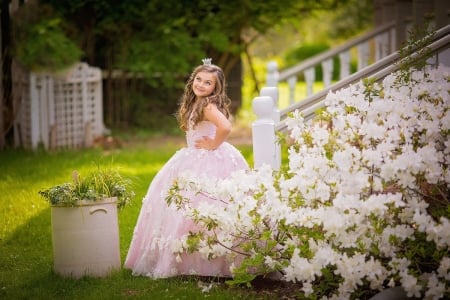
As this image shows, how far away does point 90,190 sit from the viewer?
16.0ft

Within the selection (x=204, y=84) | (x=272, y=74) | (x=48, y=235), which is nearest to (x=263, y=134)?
(x=204, y=84)

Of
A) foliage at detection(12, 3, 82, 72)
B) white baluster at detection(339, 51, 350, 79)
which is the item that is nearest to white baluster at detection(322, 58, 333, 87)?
white baluster at detection(339, 51, 350, 79)

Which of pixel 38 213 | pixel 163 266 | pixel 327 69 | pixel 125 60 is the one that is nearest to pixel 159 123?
pixel 125 60

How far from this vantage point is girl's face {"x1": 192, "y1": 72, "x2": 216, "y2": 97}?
5.11m

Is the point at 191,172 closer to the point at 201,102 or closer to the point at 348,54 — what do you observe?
the point at 201,102

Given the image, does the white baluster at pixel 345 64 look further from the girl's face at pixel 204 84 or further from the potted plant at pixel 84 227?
the potted plant at pixel 84 227

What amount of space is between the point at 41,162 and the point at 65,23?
10.2 ft

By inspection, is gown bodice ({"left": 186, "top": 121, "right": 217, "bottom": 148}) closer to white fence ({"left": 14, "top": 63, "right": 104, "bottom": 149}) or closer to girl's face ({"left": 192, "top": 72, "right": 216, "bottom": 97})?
girl's face ({"left": 192, "top": 72, "right": 216, "bottom": 97})

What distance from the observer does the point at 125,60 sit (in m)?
12.2

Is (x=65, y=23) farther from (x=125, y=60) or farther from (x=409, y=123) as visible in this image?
(x=409, y=123)

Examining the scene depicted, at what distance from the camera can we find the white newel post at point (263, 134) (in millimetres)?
4977

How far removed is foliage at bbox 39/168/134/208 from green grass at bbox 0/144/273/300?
24cm

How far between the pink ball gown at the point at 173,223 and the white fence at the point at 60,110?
5.83m

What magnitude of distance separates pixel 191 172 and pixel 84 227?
0.76m
